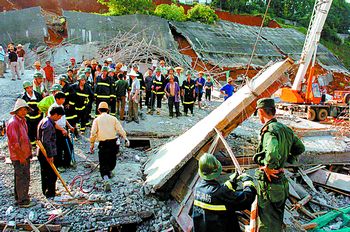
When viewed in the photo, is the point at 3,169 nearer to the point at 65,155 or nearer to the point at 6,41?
the point at 65,155

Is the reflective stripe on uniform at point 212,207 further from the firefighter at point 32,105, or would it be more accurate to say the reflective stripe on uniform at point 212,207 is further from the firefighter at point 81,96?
the firefighter at point 81,96

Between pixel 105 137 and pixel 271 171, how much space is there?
306 centimetres

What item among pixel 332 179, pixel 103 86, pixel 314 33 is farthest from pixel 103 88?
pixel 314 33

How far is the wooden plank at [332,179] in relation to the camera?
677 centimetres

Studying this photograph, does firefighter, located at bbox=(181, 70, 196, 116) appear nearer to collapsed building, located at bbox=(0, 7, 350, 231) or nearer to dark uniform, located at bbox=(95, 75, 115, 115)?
collapsed building, located at bbox=(0, 7, 350, 231)

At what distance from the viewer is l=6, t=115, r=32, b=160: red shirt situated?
14.8 ft

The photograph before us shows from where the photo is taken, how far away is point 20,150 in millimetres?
4578

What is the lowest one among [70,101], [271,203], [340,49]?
[340,49]

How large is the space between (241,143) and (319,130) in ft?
10.3

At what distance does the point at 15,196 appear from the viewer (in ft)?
15.6

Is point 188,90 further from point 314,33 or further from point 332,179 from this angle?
point 314,33

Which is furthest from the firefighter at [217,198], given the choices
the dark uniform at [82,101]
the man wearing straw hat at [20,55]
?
the man wearing straw hat at [20,55]

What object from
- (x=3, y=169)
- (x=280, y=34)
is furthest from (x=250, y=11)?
(x=3, y=169)

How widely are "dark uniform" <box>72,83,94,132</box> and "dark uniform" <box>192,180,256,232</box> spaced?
207 inches
